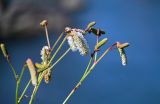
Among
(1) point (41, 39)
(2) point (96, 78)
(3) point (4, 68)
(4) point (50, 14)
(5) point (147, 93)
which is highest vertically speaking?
(4) point (50, 14)

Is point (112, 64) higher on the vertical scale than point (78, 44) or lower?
higher

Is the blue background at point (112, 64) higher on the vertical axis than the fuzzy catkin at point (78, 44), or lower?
higher

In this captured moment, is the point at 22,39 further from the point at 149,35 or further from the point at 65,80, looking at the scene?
the point at 149,35

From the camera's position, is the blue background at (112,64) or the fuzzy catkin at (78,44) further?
the blue background at (112,64)

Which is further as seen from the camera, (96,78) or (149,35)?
(149,35)

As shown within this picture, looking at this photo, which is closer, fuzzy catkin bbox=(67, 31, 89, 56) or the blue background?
fuzzy catkin bbox=(67, 31, 89, 56)

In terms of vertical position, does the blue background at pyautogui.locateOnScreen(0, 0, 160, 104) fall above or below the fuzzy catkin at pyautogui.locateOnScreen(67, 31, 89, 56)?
above

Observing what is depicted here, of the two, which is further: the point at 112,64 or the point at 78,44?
the point at 112,64

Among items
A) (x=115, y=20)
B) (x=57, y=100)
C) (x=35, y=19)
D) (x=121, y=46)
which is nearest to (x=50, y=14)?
(x=35, y=19)
